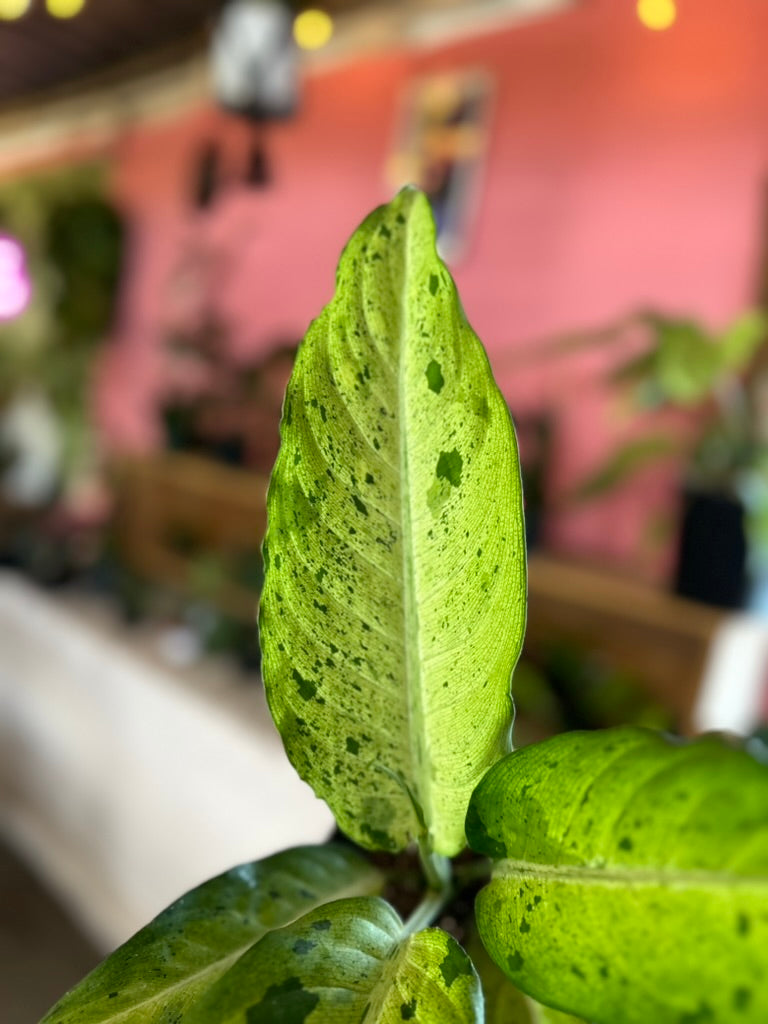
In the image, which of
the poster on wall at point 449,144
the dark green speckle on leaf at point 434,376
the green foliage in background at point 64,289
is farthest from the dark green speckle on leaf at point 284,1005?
the green foliage in background at point 64,289

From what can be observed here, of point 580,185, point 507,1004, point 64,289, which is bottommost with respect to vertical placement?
point 507,1004

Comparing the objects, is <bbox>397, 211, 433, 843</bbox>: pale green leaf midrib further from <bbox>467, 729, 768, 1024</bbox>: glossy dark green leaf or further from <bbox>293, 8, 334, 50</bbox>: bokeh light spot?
<bbox>293, 8, 334, 50</bbox>: bokeh light spot

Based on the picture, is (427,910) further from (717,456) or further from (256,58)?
(256,58)

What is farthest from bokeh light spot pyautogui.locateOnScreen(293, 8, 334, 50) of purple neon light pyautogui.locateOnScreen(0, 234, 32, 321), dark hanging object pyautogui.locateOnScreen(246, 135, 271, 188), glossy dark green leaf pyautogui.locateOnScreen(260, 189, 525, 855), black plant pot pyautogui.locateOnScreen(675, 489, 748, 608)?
glossy dark green leaf pyautogui.locateOnScreen(260, 189, 525, 855)

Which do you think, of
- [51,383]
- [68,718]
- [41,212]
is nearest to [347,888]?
[68,718]

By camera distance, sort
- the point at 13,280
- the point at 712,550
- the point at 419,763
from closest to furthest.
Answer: the point at 419,763
the point at 712,550
the point at 13,280

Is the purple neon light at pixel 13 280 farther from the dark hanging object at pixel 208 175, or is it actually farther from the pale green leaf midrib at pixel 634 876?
the pale green leaf midrib at pixel 634 876

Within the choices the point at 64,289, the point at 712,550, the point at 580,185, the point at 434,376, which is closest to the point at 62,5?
the point at 580,185

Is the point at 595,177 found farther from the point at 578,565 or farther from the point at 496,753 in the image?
the point at 496,753
